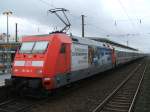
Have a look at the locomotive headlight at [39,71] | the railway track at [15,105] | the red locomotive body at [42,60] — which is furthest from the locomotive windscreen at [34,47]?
the railway track at [15,105]

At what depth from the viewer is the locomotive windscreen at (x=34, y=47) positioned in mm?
12727

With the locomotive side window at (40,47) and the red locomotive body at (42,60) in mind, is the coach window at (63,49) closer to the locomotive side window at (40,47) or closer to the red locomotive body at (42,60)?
the red locomotive body at (42,60)

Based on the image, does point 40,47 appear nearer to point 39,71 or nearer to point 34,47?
point 34,47

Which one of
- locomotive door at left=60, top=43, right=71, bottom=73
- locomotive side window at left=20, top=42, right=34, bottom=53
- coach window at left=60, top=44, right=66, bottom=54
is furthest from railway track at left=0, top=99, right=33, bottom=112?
coach window at left=60, top=44, right=66, bottom=54

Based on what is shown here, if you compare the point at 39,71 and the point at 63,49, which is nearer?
the point at 39,71

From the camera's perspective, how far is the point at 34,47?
13133 mm

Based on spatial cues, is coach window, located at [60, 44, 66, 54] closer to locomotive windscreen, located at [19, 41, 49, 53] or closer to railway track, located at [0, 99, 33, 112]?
locomotive windscreen, located at [19, 41, 49, 53]

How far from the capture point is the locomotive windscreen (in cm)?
1273

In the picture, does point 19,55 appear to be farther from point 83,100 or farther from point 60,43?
point 83,100

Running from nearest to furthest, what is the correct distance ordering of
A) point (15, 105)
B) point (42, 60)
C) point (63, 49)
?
point (15, 105)
point (42, 60)
point (63, 49)

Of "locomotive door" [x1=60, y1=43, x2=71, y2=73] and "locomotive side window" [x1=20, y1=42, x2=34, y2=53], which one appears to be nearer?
"locomotive door" [x1=60, y1=43, x2=71, y2=73]

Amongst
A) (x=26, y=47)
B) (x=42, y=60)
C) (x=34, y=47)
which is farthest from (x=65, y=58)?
(x=26, y=47)

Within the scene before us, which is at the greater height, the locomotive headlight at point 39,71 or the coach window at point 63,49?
the coach window at point 63,49

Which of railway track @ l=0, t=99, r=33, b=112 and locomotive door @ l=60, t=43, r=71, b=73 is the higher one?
locomotive door @ l=60, t=43, r=71, b=73
